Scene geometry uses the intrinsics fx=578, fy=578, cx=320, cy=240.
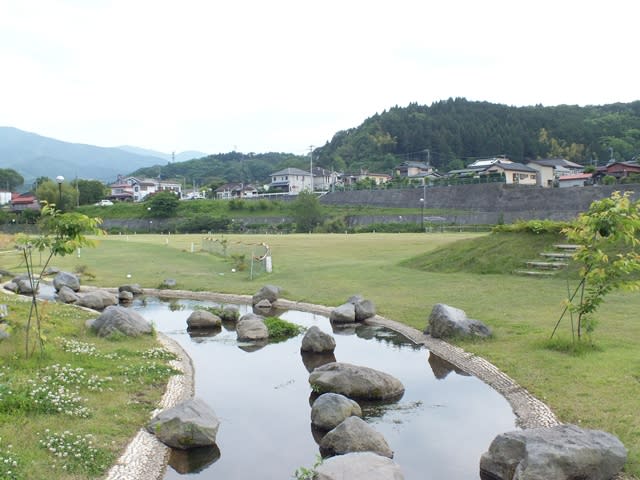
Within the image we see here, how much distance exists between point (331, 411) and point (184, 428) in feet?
8.77

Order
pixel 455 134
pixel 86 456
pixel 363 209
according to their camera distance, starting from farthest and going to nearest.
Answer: pixel 455 134
pixel 363 209
pixel 86 456

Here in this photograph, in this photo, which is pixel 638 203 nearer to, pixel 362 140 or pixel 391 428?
pixel 391 428

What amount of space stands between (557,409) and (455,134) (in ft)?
483

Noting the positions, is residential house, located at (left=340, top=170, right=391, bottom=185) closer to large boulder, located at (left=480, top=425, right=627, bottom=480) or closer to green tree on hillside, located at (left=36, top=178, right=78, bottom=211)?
green tree on hillside, located at (left=36, top=178, right=78, bottom=211)

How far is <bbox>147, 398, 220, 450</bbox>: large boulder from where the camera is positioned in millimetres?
9656

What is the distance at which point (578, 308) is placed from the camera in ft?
45.4

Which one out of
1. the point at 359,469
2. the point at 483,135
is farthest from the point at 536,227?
the point at 483,135

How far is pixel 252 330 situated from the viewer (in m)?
18.2

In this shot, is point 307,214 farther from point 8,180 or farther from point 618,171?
point 8,180

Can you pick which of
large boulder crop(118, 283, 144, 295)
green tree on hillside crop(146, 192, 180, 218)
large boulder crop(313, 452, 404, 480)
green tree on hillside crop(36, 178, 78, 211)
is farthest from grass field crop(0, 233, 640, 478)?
green tree on hillside crop(36, 178, 78, 211)

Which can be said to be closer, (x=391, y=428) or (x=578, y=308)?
(x=391, y=428)

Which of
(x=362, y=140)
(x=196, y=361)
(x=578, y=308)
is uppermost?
(x=362, y=140)

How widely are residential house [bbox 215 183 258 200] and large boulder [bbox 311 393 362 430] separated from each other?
420 feet

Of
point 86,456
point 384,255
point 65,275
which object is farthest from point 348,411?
point 384,255
